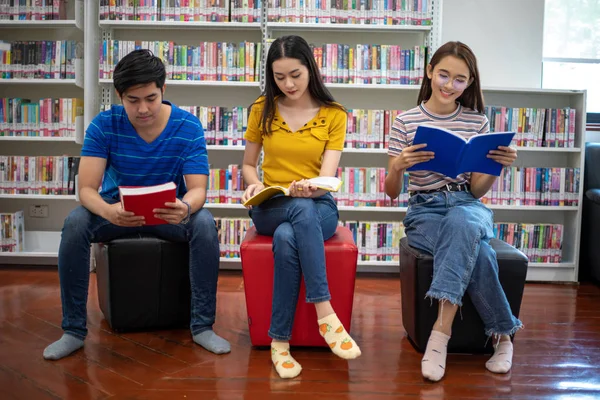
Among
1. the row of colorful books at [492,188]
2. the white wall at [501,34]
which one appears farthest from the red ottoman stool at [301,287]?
the white wall at [501,34]

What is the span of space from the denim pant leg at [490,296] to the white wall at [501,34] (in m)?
1.97

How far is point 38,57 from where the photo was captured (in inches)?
132

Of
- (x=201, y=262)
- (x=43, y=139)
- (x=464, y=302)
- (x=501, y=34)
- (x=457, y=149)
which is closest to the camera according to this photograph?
(x=457, y=149)

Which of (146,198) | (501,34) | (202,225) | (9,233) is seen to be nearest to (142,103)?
(146,198)

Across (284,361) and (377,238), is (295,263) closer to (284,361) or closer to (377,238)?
(284,361)

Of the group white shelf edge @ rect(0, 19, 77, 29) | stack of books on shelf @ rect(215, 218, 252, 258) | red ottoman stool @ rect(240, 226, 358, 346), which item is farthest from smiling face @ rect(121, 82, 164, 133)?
white shelf edge @ rect(0, 19, 77, 29)

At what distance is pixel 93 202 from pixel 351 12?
1.90 m

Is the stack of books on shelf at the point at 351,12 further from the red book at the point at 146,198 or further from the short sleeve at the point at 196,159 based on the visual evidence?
the red book at the point at 146,198

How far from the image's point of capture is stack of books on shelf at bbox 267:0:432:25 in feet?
10.7

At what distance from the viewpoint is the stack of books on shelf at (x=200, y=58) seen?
3.30m

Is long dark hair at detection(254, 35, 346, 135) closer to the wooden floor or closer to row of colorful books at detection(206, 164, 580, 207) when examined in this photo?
the wooden floor

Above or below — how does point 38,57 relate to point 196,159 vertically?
above

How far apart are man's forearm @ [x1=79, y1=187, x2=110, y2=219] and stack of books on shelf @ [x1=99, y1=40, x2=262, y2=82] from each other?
140cm

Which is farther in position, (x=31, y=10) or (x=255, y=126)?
(x=31, y=10)
